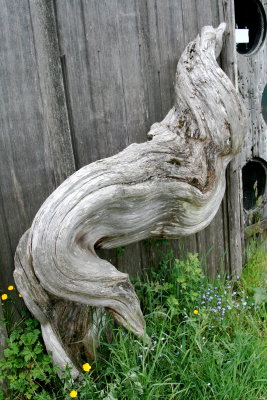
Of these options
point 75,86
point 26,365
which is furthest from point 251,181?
point 26,365

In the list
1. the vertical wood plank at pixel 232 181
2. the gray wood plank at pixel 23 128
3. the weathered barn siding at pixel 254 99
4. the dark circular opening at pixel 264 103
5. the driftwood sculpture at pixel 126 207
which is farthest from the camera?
the dark circular opening at pixel 264 103

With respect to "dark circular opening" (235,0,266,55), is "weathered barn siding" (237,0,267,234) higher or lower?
lower

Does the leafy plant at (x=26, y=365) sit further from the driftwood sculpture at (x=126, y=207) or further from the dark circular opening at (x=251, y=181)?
the dark circular opening at (x=251, y=181)

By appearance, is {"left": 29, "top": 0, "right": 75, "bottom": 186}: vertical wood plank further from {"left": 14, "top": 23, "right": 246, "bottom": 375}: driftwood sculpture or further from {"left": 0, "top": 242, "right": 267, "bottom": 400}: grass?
{"left": 0, "top": 242, "right": 267, "bottom": 400}: grass

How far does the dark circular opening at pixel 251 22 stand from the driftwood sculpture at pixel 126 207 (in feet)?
3.76

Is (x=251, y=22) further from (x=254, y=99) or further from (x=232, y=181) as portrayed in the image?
(x=232, y=181)

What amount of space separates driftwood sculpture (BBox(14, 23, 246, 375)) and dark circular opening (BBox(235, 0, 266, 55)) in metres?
1.15

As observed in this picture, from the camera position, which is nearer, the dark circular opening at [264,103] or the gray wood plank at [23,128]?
the gray wood plank at [23,128]

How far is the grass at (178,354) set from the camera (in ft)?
7.09

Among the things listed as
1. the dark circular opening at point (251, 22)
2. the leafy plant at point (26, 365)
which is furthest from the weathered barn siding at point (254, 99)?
the leafy plant at point (26, 365)

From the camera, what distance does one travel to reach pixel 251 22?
12.7 feet

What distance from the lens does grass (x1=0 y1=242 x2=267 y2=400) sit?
216 centimetres

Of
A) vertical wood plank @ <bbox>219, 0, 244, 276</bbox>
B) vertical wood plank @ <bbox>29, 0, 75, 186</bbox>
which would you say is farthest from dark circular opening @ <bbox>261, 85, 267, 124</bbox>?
vertical wood plank @ <bbox>29, 0, 75, 186</bbox>

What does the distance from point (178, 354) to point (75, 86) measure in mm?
1531
